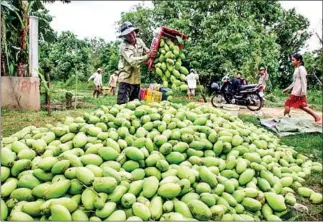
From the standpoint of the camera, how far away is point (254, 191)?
2.48 meters

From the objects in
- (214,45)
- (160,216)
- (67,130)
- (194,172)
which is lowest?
(160,216)

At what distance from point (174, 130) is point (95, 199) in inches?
40.0

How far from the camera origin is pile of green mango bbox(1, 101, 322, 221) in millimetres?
1994

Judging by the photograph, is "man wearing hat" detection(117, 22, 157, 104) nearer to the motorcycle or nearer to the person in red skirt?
the person in red skirt

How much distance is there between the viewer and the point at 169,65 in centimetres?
427

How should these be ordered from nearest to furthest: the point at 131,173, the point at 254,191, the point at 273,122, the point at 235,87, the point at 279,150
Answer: the point at 131,173 < the point at 254,191 < the point at 279,150 < the point at 273,122 < the point at 235,87

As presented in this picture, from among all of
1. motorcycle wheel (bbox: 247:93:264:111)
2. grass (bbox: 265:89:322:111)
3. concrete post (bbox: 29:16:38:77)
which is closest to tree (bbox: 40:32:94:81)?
grass (bbox: 265:89:322:111)

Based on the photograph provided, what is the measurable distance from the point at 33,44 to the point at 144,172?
575cm

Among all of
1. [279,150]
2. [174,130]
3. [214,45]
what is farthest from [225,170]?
[214,45]

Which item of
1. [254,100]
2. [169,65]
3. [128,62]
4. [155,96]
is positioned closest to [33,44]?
[128,62]

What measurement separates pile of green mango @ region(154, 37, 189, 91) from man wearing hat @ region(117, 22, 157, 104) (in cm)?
22

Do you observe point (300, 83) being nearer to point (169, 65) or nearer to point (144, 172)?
point (169, 65)

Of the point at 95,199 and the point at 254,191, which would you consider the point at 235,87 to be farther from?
the point at 95,199

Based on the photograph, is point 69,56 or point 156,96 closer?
point 156,96
